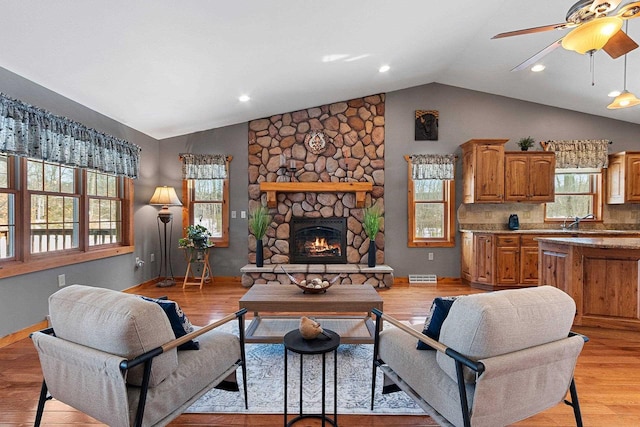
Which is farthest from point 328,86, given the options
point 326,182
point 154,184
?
point 154,184

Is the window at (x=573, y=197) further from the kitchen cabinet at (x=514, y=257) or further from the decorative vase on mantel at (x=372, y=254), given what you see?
the decorative vase on mantel at (x=372, y=254)

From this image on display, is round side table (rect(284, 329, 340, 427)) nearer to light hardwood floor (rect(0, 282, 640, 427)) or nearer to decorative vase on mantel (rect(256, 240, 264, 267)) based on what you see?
light hardwood floor (rect(0, 282, 640, 427))

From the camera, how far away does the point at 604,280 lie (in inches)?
125

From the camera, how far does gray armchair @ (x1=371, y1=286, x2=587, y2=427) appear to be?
1.32m

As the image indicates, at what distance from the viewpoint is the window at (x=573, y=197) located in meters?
5.58

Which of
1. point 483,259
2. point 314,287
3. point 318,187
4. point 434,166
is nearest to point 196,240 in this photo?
point 318,187

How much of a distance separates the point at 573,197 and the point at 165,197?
668 cm

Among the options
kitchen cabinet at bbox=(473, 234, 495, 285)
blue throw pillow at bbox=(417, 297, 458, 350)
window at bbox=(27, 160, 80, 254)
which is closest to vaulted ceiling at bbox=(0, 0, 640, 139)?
window at bbox=(27, 160, 80, 254)

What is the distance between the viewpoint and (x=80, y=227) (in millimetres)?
4012

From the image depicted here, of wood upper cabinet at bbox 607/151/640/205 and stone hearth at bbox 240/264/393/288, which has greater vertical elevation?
wood upper cabinet at bbox 607/151/640/205

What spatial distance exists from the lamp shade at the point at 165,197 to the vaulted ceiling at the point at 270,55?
0.94 meters

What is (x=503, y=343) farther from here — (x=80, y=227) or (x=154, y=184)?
(x=154, y=184)

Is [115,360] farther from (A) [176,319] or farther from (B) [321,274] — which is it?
(B) [321,274]

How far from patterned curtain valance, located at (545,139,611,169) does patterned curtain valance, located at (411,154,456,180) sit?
1.69m
